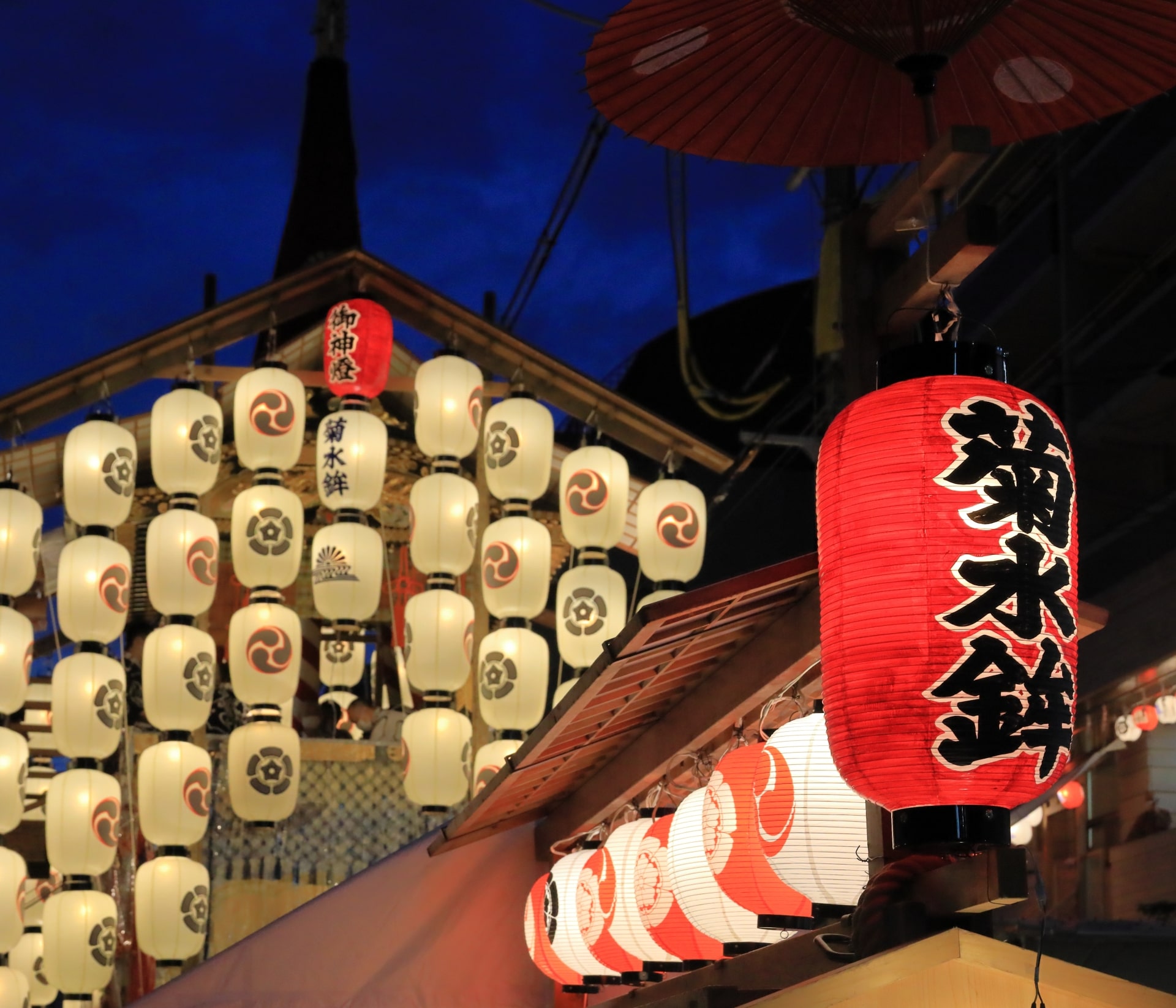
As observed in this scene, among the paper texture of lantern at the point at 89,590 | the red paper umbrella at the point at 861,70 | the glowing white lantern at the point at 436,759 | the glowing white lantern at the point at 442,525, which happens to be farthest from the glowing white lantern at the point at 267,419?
the red paper umbrella at the point at 861,70

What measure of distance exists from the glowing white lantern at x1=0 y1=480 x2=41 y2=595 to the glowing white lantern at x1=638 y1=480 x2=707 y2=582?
458 cm

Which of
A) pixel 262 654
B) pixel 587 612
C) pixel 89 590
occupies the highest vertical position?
pixel 89 590

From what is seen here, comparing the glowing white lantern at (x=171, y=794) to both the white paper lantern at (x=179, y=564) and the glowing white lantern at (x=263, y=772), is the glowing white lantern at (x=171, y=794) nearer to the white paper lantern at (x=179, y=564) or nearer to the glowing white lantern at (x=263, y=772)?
the glowing white lantern at (x=263, y=772)

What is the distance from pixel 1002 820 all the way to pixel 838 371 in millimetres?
8419

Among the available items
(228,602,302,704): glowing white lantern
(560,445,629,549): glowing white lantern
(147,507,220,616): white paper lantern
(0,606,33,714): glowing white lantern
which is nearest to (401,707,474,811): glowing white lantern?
(228,602,302,704): glowing white lantern

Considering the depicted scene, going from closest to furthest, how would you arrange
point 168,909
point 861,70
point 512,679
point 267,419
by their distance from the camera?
point 861,70
point 168,909
point 512,679
point 267,419

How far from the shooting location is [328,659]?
1420 cm

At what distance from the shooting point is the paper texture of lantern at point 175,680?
11211 millimetres

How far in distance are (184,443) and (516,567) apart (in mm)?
2656

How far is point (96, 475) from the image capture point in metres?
11.5

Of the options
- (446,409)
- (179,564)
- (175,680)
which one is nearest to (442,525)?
(446,409)

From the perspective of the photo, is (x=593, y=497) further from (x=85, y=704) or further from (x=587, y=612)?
(x=85, y=704)

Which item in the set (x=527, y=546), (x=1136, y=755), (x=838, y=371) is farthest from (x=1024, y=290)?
(x=527, y=546)

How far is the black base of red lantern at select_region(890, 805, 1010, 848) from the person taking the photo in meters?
3.32
